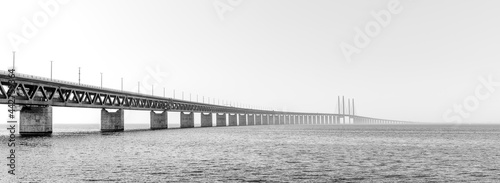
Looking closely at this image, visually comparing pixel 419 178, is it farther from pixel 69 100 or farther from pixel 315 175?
pixel 69 100

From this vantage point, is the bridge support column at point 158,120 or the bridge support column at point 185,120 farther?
the bridge support column at point 185,120

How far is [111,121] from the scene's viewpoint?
12606 cm

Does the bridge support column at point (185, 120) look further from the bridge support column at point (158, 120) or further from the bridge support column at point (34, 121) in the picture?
the bridge support column at point (34, 121)

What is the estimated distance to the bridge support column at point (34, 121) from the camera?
8794 cm

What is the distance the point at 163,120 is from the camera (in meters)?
172

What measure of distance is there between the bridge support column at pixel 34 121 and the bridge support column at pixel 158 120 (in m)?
75.4

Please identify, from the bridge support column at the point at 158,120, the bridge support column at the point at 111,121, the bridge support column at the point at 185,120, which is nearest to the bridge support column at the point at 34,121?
the bridge support column at the point at 111,121

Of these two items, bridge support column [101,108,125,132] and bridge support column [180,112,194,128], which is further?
bridge support column [180,112,194,128]

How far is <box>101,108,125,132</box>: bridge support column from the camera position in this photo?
406ft

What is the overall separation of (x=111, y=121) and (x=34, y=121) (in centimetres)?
3689

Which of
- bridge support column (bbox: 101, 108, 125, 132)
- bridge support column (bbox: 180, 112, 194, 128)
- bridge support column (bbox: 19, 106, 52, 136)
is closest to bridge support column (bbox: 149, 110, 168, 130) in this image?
bridge support column (bbox: 180, 112, 194, 128)

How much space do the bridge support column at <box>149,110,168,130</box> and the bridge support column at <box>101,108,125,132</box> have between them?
123 feet

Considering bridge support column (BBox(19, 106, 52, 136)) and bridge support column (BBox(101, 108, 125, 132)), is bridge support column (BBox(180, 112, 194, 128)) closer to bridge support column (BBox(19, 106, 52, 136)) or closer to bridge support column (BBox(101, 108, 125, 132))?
bridge support column (BBox(101, 108, 125, 132))

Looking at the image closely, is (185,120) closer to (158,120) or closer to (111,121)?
(158,120)
